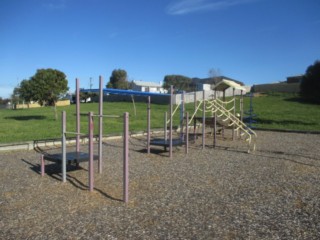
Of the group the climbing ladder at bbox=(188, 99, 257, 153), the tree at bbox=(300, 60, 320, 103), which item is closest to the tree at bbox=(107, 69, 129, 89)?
the tree at bbox=(300, 60, 320, 103)

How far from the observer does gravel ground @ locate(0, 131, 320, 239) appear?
4305 mm

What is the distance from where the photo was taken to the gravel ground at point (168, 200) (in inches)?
169

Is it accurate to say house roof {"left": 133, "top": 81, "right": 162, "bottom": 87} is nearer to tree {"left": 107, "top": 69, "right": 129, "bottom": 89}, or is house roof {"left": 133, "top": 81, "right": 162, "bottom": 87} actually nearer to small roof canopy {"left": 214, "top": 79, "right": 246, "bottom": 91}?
tree {"left": 107, "top": 69, "right": 129, "bottom": 89}

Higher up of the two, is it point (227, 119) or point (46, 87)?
point (46, 87)

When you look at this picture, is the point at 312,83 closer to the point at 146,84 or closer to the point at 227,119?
the point at 227,119

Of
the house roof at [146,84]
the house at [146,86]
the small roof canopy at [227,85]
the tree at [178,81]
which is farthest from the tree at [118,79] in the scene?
the small roof canopy at [227,85]

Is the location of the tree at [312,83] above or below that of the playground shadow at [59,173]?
above

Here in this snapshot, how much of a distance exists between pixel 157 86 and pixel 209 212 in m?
86.2

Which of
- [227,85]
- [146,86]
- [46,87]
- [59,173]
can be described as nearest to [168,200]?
[59,173]

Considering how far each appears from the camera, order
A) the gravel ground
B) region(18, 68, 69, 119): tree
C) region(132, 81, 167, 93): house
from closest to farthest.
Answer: the gravel ground → region(18, 68, 69, 119): tree → region(132, 81, 167, 93): house

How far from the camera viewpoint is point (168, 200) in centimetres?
563

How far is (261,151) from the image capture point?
37.4 ft

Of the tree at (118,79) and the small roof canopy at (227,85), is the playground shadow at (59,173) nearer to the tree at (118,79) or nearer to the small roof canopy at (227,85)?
the small roof canopy at (227,85)

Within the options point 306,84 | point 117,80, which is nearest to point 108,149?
point 306,84
